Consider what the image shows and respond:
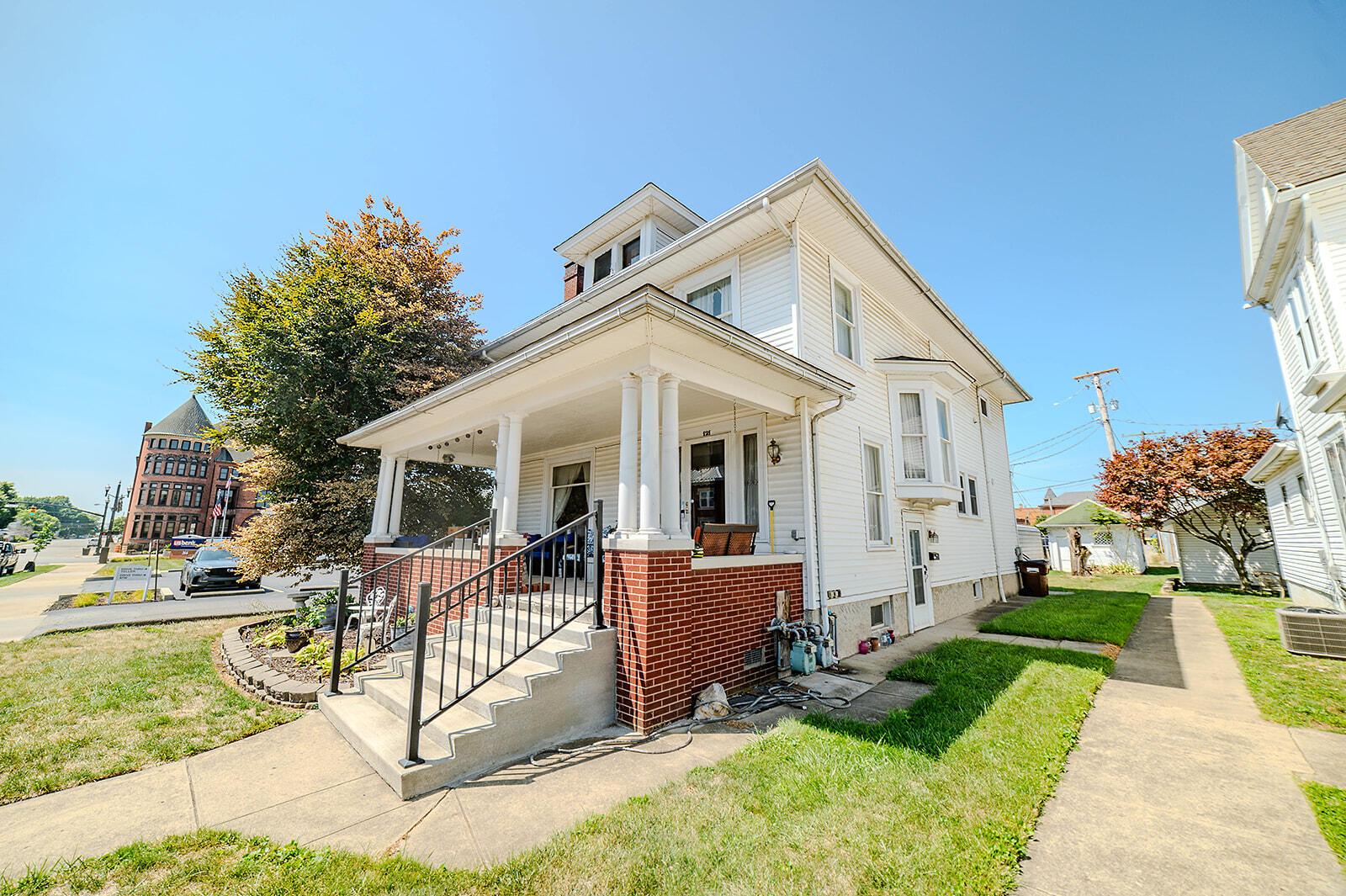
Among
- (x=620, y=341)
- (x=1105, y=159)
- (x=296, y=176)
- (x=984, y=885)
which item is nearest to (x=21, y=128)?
(x=296, y=176)

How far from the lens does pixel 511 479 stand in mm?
6887

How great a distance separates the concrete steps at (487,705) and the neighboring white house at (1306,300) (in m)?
10.1

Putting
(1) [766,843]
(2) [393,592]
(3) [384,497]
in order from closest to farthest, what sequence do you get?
(1) [766,843], (2) [393,592], (3) [384,497]

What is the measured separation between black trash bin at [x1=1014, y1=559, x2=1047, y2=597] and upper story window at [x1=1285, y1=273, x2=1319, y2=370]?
7590 millimetres

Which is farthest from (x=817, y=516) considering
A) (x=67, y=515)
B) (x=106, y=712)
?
(x=67, y=515)

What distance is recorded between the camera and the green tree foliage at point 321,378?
11.6m

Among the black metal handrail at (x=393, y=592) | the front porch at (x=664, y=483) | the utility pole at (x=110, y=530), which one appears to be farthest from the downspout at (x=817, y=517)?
the utility pole at (x=110, y=530)

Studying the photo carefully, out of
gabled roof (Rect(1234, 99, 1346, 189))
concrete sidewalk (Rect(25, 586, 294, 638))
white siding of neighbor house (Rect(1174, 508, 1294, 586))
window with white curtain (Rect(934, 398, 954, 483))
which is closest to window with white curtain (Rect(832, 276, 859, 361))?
window with white curtain (Rect(934, 398, 954, 483))

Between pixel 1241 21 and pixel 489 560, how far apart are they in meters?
15.0

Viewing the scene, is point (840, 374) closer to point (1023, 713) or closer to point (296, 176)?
point (1023, 713)

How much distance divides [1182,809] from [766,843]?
285 cm

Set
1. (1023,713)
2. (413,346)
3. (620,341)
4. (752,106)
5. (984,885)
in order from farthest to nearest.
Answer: (413,346), (752,106), (620,341), (1023,713), (984,885)

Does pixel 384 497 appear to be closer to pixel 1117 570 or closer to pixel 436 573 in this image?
pixel 436 573

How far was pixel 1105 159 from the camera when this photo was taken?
10461 mm
